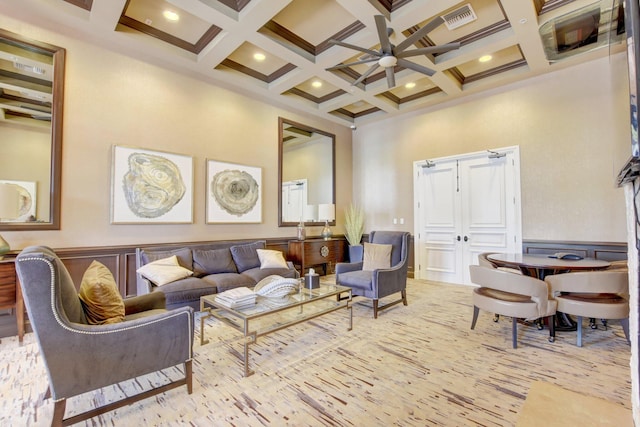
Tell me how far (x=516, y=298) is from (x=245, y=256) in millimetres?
3604

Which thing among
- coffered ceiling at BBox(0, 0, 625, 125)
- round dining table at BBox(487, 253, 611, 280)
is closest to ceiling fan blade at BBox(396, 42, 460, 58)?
coffered ceiling at BBox(0, 0, 625, 125)

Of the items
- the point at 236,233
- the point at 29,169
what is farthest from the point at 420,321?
the point at 29,169

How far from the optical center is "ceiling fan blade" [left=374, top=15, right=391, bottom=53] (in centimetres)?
287

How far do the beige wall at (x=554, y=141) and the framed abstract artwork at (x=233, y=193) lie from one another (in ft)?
11.5

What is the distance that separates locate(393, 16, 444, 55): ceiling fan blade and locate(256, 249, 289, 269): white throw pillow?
330cm

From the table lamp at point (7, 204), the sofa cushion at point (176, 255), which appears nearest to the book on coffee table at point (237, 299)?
the sofa cushion at point (176, 255)

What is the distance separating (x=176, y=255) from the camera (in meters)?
3.97

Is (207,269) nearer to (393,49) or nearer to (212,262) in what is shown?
(212,262)

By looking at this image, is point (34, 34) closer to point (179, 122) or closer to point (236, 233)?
point (179, 122)

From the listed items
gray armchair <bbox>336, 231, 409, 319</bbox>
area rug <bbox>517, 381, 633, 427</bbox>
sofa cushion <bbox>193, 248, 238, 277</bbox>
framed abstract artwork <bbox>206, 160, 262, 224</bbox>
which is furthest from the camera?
framed abstract artwork <bbox>206, 160, 262, 224</bbox>

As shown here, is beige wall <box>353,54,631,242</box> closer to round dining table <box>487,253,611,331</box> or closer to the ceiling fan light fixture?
round dining table <box>487,253,611,331</box>

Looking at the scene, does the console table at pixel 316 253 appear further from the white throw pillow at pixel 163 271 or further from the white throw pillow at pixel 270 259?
the white throw pillow at pixel 163 271

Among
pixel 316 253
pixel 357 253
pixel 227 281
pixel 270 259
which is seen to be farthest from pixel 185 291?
pixel 357 253

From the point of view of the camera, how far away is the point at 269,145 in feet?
18.3
